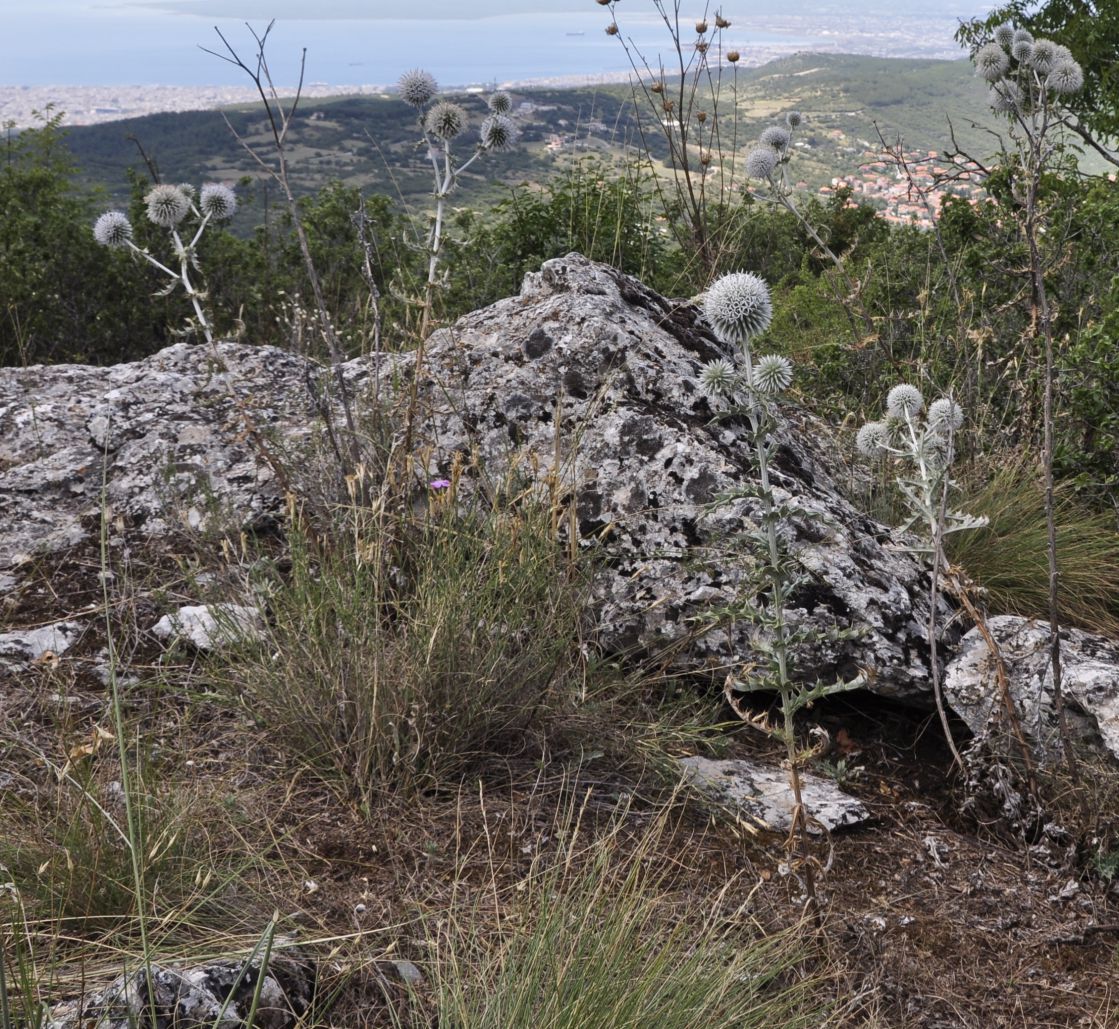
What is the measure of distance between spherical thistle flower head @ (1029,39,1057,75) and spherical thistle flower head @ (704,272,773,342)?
2.82 m

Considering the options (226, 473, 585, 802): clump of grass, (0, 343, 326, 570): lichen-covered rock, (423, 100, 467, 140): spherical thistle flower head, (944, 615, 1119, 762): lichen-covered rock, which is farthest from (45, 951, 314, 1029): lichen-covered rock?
(423, 100, 467, 140): spherical thistle flower head

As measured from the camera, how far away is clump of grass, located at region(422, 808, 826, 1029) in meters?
1.71

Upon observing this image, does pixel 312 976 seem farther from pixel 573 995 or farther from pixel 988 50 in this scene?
pixel 988 50

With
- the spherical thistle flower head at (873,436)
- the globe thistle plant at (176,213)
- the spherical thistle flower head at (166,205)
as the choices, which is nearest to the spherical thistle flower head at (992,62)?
the spherical thistle flower head at (873,436)

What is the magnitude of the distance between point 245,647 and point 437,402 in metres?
1.37

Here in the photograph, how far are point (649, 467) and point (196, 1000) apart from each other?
2193 mm

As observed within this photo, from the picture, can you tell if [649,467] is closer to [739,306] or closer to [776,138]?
[739,306]

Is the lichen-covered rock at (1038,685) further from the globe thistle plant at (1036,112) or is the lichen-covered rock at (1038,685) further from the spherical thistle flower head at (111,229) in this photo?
the spherical thistle flower head at (111,229)

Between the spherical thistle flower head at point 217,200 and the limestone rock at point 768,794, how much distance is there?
3063mm

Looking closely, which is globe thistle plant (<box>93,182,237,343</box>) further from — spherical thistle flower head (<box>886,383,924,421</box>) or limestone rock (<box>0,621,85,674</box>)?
spherical thistle flower head (<box>886,383,924,421</box>)

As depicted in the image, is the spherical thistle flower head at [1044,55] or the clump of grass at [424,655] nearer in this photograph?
the clump of grass at [424,655]

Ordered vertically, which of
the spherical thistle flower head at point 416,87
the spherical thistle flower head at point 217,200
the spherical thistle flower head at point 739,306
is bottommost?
the spherical thistle flower head at point 739,306

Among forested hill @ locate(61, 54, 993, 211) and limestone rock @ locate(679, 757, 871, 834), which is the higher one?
forested hill @ locate(61, 54, 993, 211)

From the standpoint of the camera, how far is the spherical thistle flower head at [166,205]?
3.99 metres
